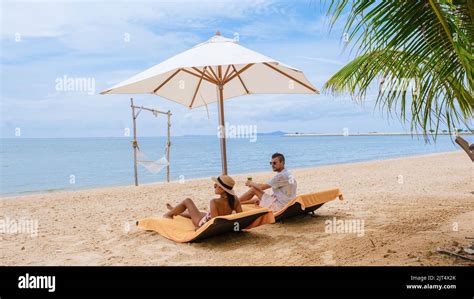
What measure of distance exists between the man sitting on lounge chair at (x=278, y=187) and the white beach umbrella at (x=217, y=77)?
555 millimetres

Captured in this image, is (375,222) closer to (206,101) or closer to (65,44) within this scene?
(206,101)

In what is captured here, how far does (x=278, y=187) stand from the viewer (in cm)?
504

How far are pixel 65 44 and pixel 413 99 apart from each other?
209 feet

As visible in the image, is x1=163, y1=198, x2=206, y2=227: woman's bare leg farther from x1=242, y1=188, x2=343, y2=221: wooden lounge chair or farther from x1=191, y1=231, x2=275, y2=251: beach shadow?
x1=242, y1=188, x2=343, y2=221: wooden lounge chair

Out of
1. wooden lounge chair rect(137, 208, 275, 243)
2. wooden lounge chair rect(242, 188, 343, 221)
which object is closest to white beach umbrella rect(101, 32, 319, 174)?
wooden lounge chair rect(242, 188, 343, 221)

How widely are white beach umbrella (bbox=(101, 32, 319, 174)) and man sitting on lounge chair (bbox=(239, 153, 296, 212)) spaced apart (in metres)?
0.56

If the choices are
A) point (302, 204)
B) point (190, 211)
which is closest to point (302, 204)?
point (302, 204)

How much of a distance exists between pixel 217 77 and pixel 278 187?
5.85 ft

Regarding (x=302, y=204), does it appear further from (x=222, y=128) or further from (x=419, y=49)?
(x=419, y=49)

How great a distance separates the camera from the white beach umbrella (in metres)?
4.24

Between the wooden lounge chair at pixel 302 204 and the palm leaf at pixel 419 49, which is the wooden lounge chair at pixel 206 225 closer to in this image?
the wooden lounge chair at pixel 302 204

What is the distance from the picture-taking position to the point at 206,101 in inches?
275

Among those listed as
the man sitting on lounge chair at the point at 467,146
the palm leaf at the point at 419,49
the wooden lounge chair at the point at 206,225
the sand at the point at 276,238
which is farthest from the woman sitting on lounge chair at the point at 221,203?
the man sitting on lounge chair at the point at 467,146

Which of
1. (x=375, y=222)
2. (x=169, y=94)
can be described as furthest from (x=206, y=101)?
(x=375, y=222)
